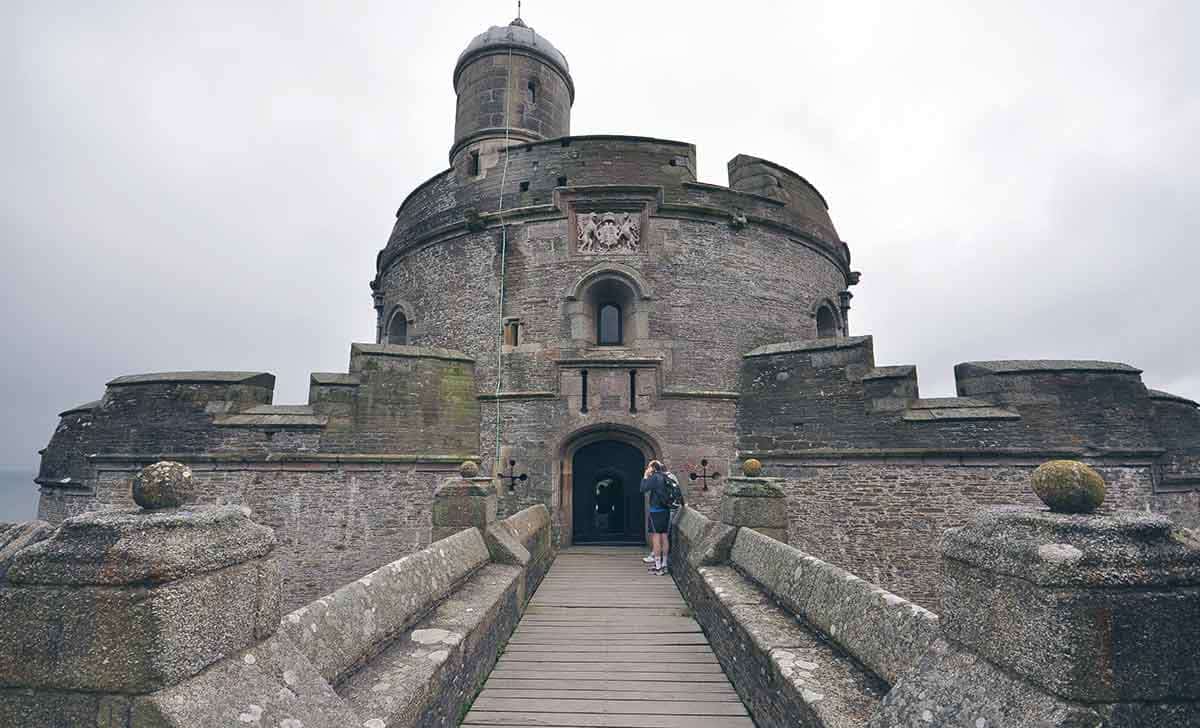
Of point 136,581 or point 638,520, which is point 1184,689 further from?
point 638,520

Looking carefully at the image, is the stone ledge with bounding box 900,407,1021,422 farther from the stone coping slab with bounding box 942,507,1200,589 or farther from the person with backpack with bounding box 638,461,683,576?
the stone coping slab with bounding box 942,507,1200,589

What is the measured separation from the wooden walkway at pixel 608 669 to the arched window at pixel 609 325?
6.57 meters

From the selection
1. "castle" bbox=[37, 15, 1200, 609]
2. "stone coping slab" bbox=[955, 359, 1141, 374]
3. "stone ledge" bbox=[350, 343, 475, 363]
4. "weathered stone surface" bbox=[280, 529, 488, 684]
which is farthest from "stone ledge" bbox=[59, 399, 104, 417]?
"stone coping slab" bbox=[955, 359, 1141, 374]

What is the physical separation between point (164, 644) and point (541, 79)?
55.3 ft

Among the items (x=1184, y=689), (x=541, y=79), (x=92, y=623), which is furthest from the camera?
(x=541, y=79)

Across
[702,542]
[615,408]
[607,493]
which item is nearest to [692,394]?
[615,408]

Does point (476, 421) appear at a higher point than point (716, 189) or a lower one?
lower

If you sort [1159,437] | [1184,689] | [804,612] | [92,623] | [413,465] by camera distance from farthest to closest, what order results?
1. [413,465]
2. [1159,437]
3. [804,612]
4. [92,623]
5. [1184,689]

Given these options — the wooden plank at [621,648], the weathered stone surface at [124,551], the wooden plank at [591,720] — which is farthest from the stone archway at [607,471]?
the weathered stone surface at [124,551]

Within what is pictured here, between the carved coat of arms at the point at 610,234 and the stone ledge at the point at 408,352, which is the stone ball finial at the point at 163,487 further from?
the carved coat of arms at the point at 610,234

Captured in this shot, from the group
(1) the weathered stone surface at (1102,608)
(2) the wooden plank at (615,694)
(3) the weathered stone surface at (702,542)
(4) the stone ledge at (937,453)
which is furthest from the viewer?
(4) the stone ledge at (937,453)

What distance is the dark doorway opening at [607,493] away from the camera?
1284 cm

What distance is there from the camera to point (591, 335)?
12758mm

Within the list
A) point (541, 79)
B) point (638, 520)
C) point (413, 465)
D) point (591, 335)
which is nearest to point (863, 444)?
point (638, 520)
